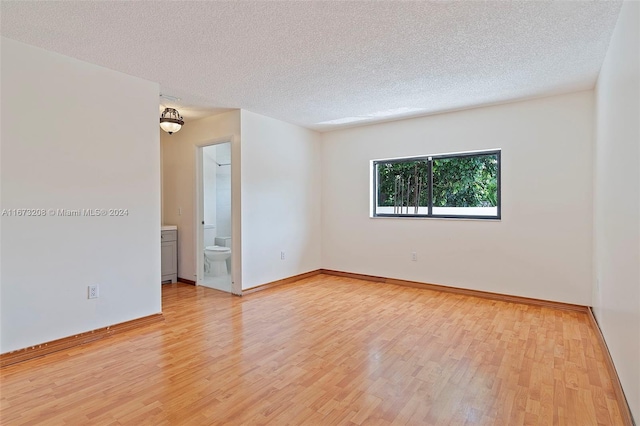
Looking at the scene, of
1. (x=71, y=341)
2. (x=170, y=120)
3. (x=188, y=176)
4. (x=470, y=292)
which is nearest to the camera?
(x=71, y=341)

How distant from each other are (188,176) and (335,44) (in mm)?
3176

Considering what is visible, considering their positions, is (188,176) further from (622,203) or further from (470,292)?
(622,203)

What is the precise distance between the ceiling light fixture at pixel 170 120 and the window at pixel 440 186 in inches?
112

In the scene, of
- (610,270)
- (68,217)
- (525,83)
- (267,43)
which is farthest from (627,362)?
(68,217)

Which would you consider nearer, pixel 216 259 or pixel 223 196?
pixel 216 259

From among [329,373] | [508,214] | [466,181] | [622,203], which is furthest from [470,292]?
[329,373]

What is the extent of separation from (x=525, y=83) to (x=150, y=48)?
339 cm

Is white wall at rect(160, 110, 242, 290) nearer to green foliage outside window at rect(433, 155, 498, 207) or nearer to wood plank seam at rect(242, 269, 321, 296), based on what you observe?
wood plank seam at rect(242, 269, 321, 296)

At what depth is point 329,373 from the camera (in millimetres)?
2271

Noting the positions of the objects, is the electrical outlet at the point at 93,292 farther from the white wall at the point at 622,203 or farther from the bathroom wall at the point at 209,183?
the white wall at the point at 622,203

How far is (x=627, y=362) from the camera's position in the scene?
6.11 feet

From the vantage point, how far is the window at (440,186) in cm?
425

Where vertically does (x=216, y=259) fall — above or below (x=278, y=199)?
below

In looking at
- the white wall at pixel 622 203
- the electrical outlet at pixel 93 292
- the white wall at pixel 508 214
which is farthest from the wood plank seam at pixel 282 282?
the white wall at pixel 622 203
